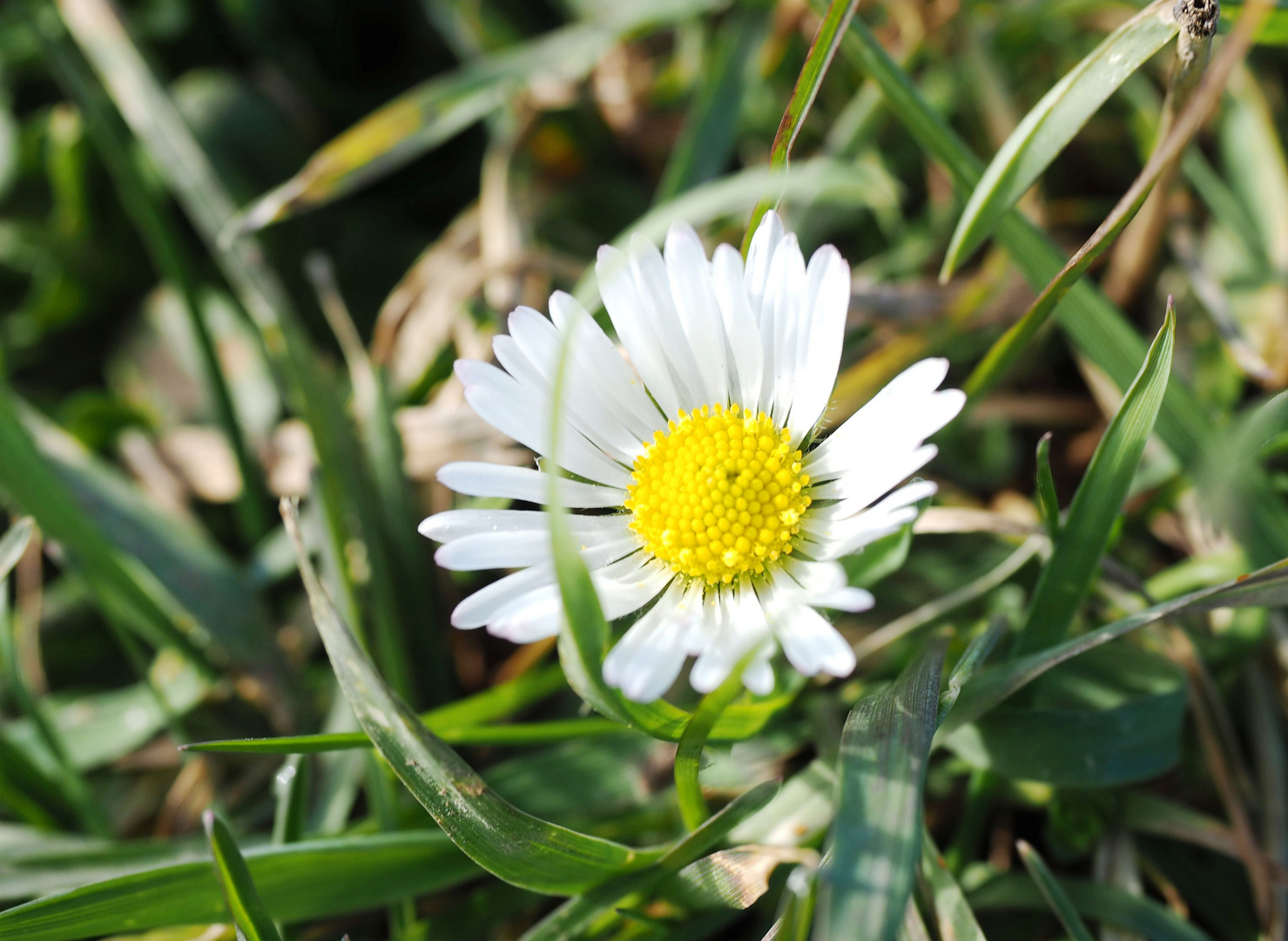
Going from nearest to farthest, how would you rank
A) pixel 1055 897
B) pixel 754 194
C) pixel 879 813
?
pixel 879 813
pixel 1055 897
pixel 754 194

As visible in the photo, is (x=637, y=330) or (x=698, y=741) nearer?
(x=698, y=741)

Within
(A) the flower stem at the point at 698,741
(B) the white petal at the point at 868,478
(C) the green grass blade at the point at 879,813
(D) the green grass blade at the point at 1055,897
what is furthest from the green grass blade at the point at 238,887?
(D) the green grass blade at the point at 1055,897

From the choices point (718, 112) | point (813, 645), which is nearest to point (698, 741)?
point (813, 645)

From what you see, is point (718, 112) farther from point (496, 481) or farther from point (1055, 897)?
point (1055, 897)

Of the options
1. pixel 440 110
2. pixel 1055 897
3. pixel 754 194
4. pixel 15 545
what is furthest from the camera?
pixel 440 110

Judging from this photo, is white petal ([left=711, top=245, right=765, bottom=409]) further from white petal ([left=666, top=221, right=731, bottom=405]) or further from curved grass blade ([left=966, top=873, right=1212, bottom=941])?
curved grass blade ([left=966, top=873, right=1212, bottom=941])

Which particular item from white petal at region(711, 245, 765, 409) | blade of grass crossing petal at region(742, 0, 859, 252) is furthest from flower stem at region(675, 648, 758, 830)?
blade of grass crossing petal at region(742, 0, 859, 252)

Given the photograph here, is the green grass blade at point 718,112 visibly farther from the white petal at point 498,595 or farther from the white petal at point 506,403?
the white petal at point 498,595

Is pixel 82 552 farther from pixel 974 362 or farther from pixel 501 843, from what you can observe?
pixel 974 362
